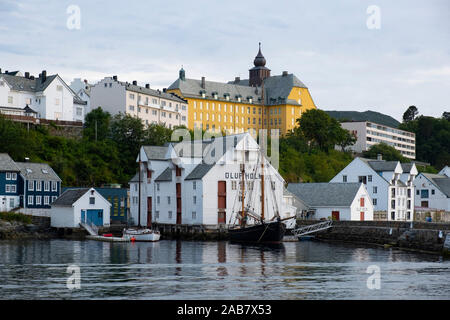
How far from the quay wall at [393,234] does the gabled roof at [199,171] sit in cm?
1324

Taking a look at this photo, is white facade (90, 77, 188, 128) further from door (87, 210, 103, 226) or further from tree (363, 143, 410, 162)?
tree (363, 143, 410, 162)

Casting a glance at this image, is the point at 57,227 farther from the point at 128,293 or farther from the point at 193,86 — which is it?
the point at 193,86

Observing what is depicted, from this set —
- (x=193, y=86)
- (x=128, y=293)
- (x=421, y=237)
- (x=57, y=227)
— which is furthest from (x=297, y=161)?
(x=128, y=293)

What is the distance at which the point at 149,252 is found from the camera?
2330 inches

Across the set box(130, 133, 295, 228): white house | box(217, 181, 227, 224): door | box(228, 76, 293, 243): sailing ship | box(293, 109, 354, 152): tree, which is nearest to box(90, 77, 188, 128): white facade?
box(293, 109, 354, 152): tree

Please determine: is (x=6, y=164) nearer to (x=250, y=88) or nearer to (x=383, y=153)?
(x=250, y=88)

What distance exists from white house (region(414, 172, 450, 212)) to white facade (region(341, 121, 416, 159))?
5314cm

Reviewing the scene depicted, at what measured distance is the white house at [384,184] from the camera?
96.2 metres

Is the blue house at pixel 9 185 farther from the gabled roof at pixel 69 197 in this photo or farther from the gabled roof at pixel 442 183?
the gabled roof at pixel 442 183

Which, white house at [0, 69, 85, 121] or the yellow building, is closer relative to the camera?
white house at [0, 69, 85, 121]

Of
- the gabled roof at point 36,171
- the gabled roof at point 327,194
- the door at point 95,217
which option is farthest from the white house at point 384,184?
the gabled roof at point 36,171

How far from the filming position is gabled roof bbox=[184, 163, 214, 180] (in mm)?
79875

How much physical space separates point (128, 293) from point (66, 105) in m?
84.7

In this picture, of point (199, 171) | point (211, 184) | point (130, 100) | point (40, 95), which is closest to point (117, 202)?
point (199, 171)
